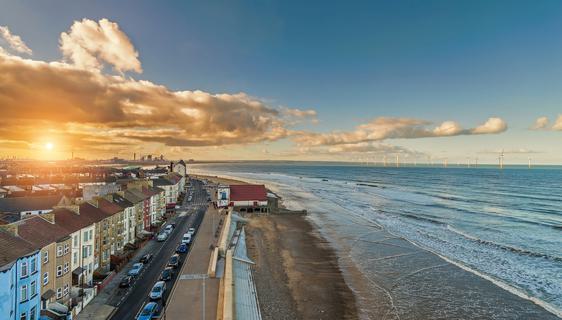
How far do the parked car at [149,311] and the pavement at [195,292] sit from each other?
3.37ft

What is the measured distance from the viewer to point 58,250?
31.3 metres

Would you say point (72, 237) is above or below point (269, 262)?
above

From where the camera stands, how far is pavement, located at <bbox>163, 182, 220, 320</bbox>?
28.5 meters

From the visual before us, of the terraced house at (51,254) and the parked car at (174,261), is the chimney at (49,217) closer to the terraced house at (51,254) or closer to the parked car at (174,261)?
the terraced house at (51,254)

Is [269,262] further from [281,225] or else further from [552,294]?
[552,294]

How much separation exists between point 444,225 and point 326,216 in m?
25.7

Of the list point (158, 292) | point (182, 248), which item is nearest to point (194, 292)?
point (158, 292)

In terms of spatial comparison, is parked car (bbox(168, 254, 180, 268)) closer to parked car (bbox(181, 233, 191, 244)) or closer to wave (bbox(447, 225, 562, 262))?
parked car (bbox(181, 233, 191, 244))

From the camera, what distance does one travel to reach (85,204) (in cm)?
4331

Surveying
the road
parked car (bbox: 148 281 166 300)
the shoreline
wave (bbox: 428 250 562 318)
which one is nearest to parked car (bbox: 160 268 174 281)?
the road

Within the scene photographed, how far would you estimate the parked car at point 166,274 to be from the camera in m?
36.7

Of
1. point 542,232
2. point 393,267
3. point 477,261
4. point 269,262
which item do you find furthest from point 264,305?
point 542,232

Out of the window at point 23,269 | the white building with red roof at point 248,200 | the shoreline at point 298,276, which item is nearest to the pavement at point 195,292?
the shoreline at point 298,276

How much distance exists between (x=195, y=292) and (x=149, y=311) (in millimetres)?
5007
